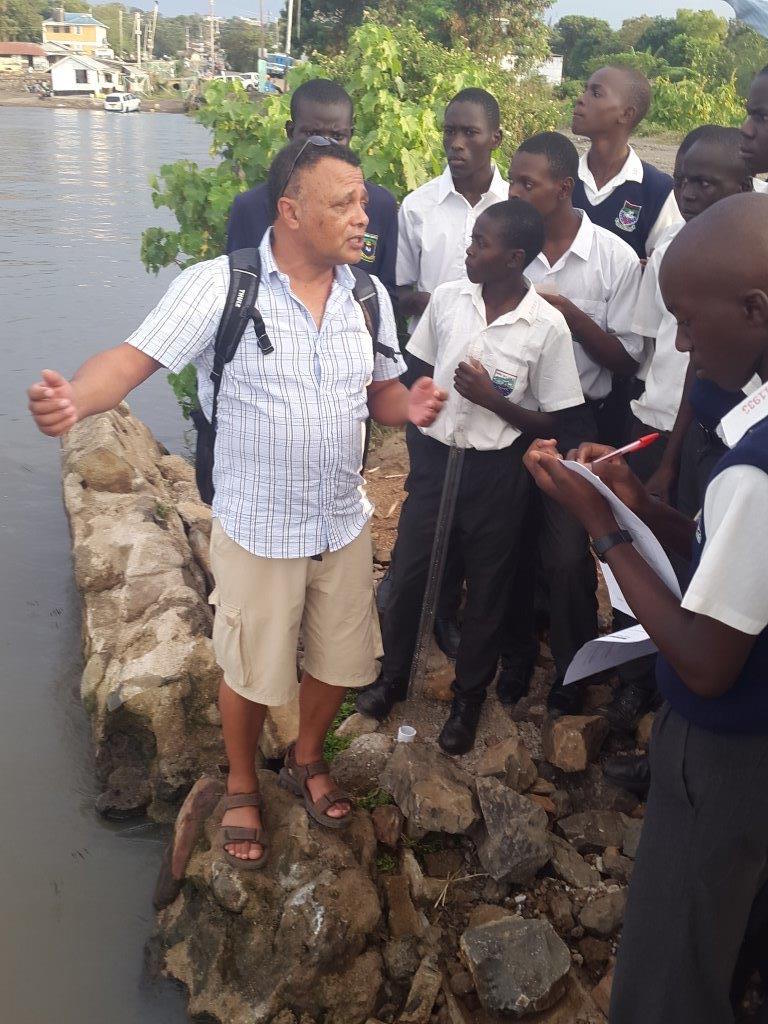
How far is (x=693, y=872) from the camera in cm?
182

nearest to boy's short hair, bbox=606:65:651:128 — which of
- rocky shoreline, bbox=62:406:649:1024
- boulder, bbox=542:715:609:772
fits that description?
rocky shoreline, bbox=62:406:649:1024

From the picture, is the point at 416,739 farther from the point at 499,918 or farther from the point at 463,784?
the point at 499,918

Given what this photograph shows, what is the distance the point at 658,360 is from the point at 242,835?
6.81ft

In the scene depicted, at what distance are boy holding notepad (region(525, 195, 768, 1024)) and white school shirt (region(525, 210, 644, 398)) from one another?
65.9 inches

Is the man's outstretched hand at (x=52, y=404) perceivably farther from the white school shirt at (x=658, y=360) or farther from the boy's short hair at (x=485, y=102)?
the boy's short hair at (x=485, y=102)

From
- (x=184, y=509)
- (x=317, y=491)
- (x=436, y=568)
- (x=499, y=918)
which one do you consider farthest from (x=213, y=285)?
(x=184, y=509)

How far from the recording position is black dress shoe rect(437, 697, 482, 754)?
3.46 meters

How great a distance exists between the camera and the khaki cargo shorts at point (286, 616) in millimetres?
2664

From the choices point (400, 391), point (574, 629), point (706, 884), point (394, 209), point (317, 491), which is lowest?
point (574, 629)

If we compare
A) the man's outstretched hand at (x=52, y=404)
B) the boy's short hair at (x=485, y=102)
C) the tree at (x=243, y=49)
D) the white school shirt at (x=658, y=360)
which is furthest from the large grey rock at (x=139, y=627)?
the tree at (x=243, y=49)

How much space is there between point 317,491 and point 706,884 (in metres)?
1.39

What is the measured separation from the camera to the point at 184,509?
511 cm

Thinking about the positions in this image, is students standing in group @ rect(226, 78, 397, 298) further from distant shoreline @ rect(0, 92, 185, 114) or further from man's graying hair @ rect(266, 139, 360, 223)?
distant shoreline @ rect(0, 92, 185, 114)

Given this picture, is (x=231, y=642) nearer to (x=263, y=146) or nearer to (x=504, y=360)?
(x=504, y=360)
